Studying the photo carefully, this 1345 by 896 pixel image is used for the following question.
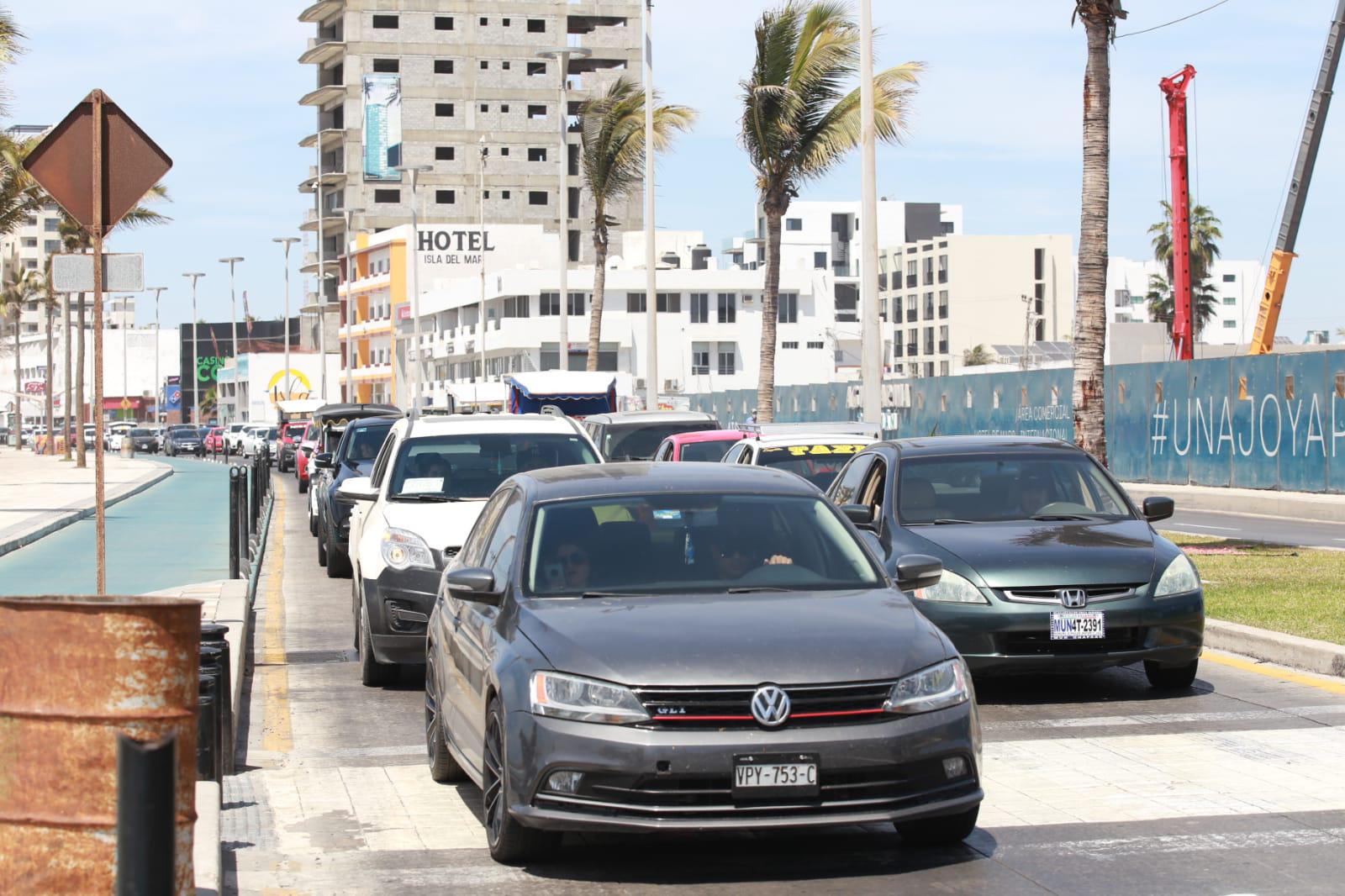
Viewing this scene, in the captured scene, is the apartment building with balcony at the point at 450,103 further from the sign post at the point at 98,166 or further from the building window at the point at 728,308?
the sign post at the point at 98,166

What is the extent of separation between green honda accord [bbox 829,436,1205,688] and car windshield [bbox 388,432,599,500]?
8.73 ft

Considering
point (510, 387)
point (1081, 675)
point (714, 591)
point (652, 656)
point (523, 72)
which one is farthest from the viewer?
point (523, 72)

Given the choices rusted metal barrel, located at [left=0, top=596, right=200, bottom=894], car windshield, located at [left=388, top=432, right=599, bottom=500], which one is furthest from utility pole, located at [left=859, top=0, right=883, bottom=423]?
rusted metal barrel, located at [left=0, top=596, right=200, bottom=894]

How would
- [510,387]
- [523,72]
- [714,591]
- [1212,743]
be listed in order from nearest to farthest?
[714,591] < [1212,743] < [510,387] < [523,72]

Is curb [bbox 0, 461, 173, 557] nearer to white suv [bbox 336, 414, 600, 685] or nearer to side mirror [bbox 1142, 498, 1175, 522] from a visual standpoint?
white suv [bbox 336, 414, 600, 685]

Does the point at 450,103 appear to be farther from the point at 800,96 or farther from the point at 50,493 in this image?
the point at 800,96

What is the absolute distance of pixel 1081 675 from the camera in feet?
38.4

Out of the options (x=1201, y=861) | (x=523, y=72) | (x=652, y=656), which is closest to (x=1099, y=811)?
(x=1201, y=861)

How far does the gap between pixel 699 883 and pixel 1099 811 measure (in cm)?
203

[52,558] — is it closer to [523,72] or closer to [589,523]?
[589,523]

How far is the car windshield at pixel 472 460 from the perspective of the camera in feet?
41.5

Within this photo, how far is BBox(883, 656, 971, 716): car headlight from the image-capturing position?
252 inches

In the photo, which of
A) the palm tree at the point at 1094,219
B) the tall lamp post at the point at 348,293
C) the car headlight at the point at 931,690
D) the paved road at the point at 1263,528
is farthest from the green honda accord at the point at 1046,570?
the tall lamp post at the point at 348,293

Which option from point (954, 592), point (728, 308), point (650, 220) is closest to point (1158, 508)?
point (954, 592)
